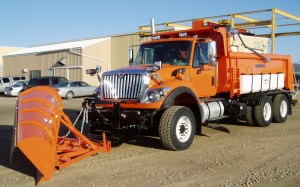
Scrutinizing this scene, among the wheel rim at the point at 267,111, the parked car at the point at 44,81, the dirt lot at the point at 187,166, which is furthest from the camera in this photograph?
the parked car at the point at 44,81

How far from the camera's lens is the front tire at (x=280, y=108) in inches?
476

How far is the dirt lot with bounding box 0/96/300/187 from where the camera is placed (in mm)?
5914

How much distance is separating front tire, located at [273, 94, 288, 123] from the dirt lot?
2.67 metres

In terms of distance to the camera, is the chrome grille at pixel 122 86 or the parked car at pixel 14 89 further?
the parked car at pixel 14 89

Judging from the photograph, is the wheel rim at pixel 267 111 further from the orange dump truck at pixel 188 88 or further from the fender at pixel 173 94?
the fender at pixel 173 94

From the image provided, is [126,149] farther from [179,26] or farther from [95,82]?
[95,82]

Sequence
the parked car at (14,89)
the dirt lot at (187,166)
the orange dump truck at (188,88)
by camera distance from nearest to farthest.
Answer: the dirt lot at (187,166) → the orange dump truck at (188,88) → the parked car at (14,89)

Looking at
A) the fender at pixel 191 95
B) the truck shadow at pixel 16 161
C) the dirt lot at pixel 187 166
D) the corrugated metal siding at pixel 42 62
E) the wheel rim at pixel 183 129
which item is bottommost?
the truck shadow at pixel 16 161

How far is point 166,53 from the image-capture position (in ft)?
30.7

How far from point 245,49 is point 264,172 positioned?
5.57 m

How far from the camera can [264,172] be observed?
6.31 meters

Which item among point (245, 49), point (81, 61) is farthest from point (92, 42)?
point (245, 49)

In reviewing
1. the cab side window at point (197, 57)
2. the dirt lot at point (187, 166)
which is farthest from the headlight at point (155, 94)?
the cab side window at point (197, 57)

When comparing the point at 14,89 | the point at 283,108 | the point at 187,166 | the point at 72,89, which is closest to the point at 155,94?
the point at 187,166
